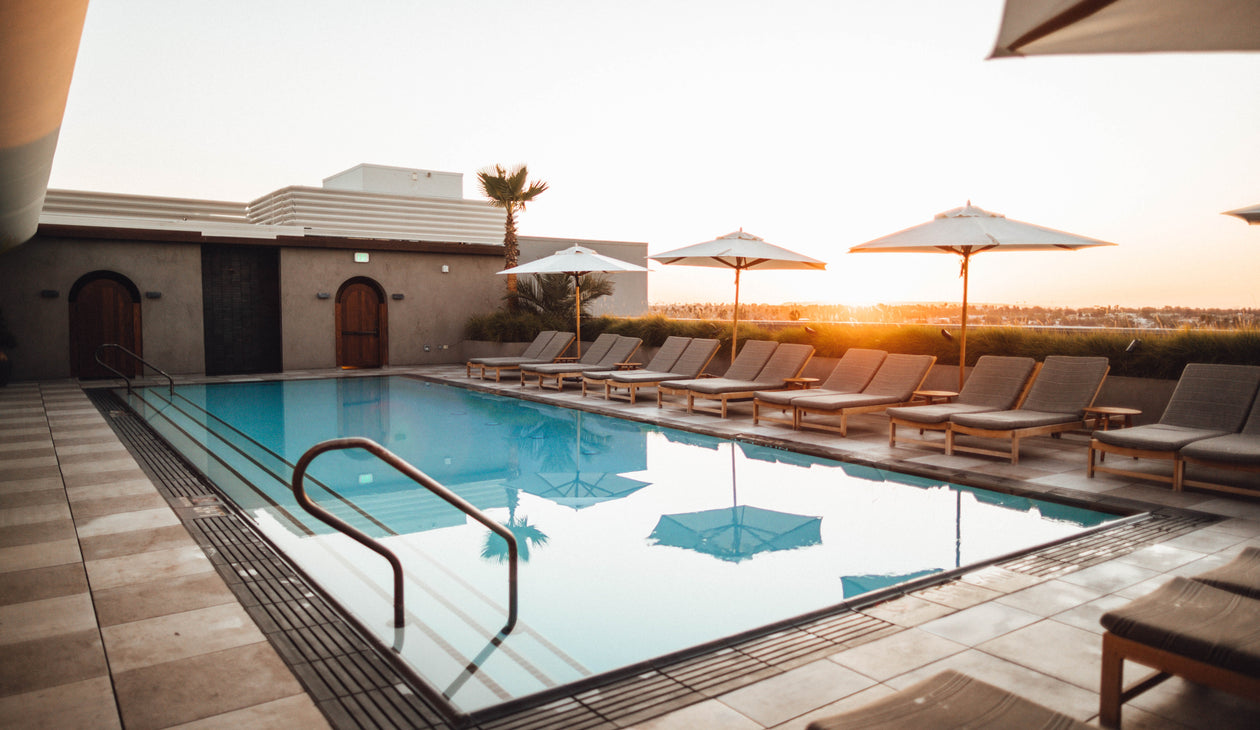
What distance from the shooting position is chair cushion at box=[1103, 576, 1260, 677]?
6.62ft

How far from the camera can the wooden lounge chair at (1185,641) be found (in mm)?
2006

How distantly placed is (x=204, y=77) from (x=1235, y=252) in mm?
23016

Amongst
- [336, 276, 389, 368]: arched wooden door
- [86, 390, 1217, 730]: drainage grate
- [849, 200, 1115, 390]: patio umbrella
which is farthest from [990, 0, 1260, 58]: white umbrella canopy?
[336, 276, 389, 368]: arched wooden door

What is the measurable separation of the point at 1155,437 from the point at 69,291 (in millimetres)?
16516

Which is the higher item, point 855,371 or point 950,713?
point 855,371

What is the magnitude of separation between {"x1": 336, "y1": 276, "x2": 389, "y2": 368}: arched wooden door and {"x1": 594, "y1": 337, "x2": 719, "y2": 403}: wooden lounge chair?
326 inches

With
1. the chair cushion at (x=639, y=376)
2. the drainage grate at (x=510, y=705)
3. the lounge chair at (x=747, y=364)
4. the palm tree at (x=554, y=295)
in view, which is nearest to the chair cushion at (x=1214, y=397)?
the drainage grate at (x=510, y=705)

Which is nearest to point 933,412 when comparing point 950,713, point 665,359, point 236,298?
point 665,359

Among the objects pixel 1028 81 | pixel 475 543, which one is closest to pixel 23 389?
pixel 475 543

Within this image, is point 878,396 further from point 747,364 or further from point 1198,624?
point 1198,624

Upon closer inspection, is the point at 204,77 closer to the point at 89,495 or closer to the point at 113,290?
the point at 113,290

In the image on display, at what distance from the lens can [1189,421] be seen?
5.97 metres

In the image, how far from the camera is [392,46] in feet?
55.7

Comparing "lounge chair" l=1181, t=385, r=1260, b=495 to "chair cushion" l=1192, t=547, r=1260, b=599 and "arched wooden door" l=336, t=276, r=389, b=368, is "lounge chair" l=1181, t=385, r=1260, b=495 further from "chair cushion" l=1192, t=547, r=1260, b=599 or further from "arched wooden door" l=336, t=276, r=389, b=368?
"arched wooden door" l=336, t=276, r=389, b=368
